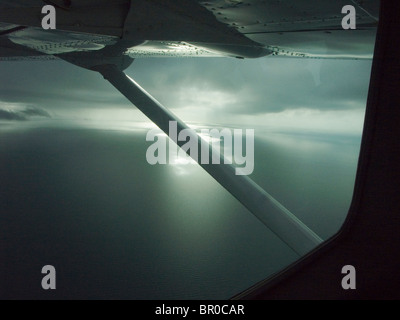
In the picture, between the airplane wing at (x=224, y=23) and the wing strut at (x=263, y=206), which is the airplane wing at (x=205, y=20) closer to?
the airplane wing at (x=224, y=23)

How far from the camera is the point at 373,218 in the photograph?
38.6 inches

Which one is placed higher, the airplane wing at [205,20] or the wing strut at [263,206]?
the airplane wing at [205,20]

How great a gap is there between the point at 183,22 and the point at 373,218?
154cm

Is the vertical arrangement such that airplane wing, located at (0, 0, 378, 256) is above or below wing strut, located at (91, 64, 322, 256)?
above

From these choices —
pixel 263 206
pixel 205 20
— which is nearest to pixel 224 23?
pixel 205 20

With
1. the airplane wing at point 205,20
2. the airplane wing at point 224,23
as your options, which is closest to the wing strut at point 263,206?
the airplane wing at point 224,23

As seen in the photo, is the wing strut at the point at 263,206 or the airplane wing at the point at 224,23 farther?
the wing strut at the point at 263,206

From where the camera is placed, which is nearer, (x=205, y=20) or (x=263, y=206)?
(x=205, y=20)

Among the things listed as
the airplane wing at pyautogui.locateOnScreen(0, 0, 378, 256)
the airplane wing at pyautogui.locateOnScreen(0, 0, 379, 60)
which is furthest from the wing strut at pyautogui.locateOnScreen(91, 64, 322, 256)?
the airplane wing at pyautogui.locateOnScreen(0, 0, 379, 60)

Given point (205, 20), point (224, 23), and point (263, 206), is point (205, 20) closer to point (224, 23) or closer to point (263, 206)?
point (224, 23)

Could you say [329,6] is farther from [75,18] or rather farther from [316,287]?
[75,18]

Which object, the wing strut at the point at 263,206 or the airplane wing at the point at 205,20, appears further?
the wing strut at the point at 263,206

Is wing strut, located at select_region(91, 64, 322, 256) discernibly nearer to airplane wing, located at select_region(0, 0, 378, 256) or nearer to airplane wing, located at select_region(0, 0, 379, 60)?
airplane wing, located at select_region(0, 0, 378, 256)
